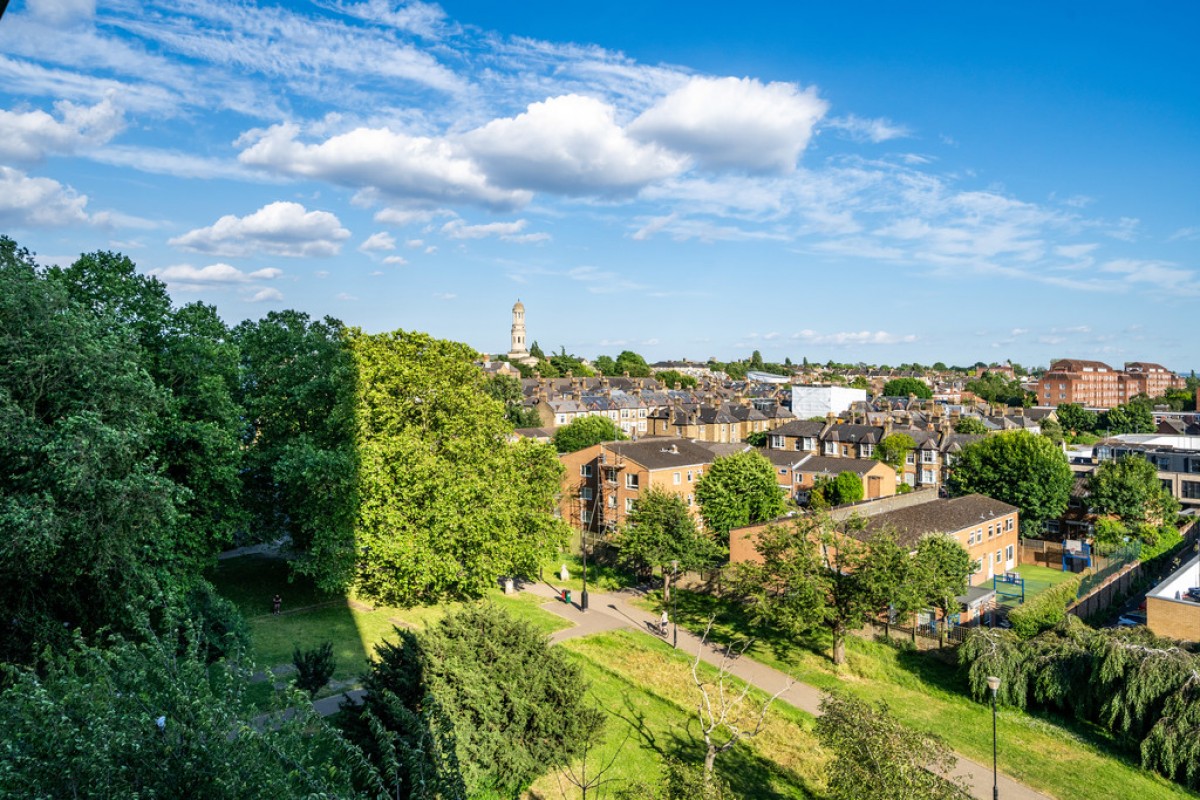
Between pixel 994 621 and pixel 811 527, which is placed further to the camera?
pixel 994 621

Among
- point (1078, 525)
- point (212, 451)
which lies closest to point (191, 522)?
point (212, 451)

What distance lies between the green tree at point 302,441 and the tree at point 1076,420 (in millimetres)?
106983

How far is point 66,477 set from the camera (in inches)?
658

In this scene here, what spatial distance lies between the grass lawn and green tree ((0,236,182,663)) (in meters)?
12.3

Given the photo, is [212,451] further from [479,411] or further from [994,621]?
[994,621]

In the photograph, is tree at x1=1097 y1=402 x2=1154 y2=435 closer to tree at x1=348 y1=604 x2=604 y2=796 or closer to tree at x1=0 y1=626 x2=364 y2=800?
tree at x1=348 y1=604 x2=604 y2=796

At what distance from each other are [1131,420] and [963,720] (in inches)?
3662

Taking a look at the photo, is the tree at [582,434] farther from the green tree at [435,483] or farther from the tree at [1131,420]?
the tree at [1131,420]

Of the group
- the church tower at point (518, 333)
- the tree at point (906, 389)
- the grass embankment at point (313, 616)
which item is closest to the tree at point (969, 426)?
the tree at point (906, 389)

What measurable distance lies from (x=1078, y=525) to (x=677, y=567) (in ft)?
111

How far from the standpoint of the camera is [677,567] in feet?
108

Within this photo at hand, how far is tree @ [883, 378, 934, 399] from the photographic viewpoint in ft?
461

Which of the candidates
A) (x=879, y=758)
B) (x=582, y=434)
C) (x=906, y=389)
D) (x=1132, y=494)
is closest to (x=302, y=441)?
(x=879, y=758)

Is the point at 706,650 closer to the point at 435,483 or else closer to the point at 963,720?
the point at 963,720
